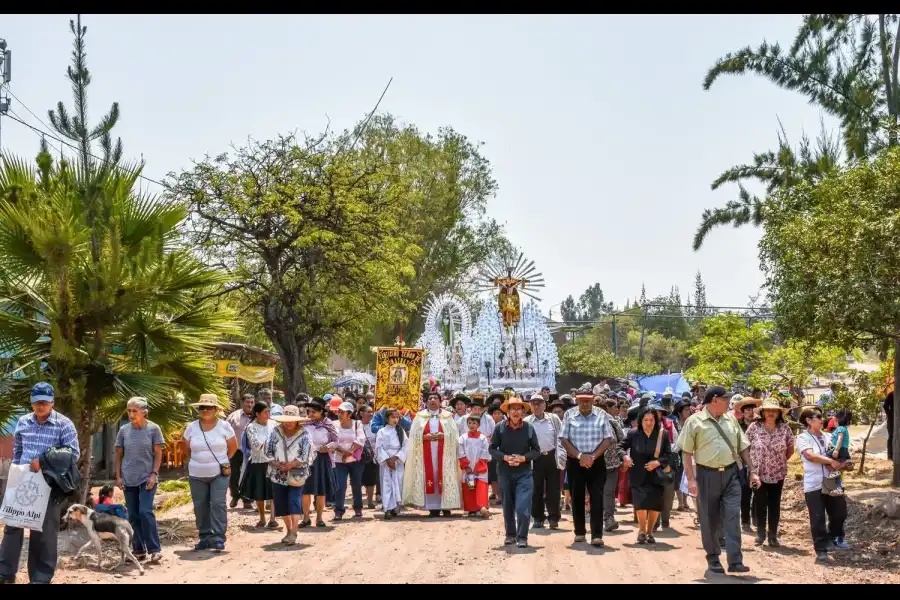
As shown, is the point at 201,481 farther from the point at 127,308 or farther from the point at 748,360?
the point at 748,360

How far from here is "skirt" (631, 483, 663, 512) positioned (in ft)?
40.4

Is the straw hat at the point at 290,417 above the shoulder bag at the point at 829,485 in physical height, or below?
above

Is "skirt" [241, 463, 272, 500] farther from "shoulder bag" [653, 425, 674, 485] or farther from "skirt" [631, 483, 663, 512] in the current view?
"shoulder bag" [653, 425, 674, 485]

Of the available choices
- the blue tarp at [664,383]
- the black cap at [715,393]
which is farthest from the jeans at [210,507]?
the blue tarp at [664,383]

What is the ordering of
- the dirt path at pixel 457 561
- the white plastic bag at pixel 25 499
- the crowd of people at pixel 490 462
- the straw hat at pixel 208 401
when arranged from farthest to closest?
the straw hat at pixel 208 401 → the crowd of people at pixel 490 462 → the dirt path at pixel 457 561 → the white plastic bag at pixel 25 499

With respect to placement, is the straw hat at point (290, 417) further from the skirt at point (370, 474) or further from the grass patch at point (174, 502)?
the grass patch at point (174, 502)

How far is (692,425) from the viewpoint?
1059 centimetres

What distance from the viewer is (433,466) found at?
52.1 ft

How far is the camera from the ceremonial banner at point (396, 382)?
72.4 feet

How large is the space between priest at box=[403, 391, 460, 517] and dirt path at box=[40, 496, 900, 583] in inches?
72.4

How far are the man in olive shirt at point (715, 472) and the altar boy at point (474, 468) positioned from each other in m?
5.29

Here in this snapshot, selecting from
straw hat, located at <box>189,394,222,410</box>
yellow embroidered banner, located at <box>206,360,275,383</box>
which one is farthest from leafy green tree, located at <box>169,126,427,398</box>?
straw hat, located at <box>189,394,222,410</box>

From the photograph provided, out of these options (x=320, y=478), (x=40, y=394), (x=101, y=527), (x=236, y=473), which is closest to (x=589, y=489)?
(x=320, y=478)
